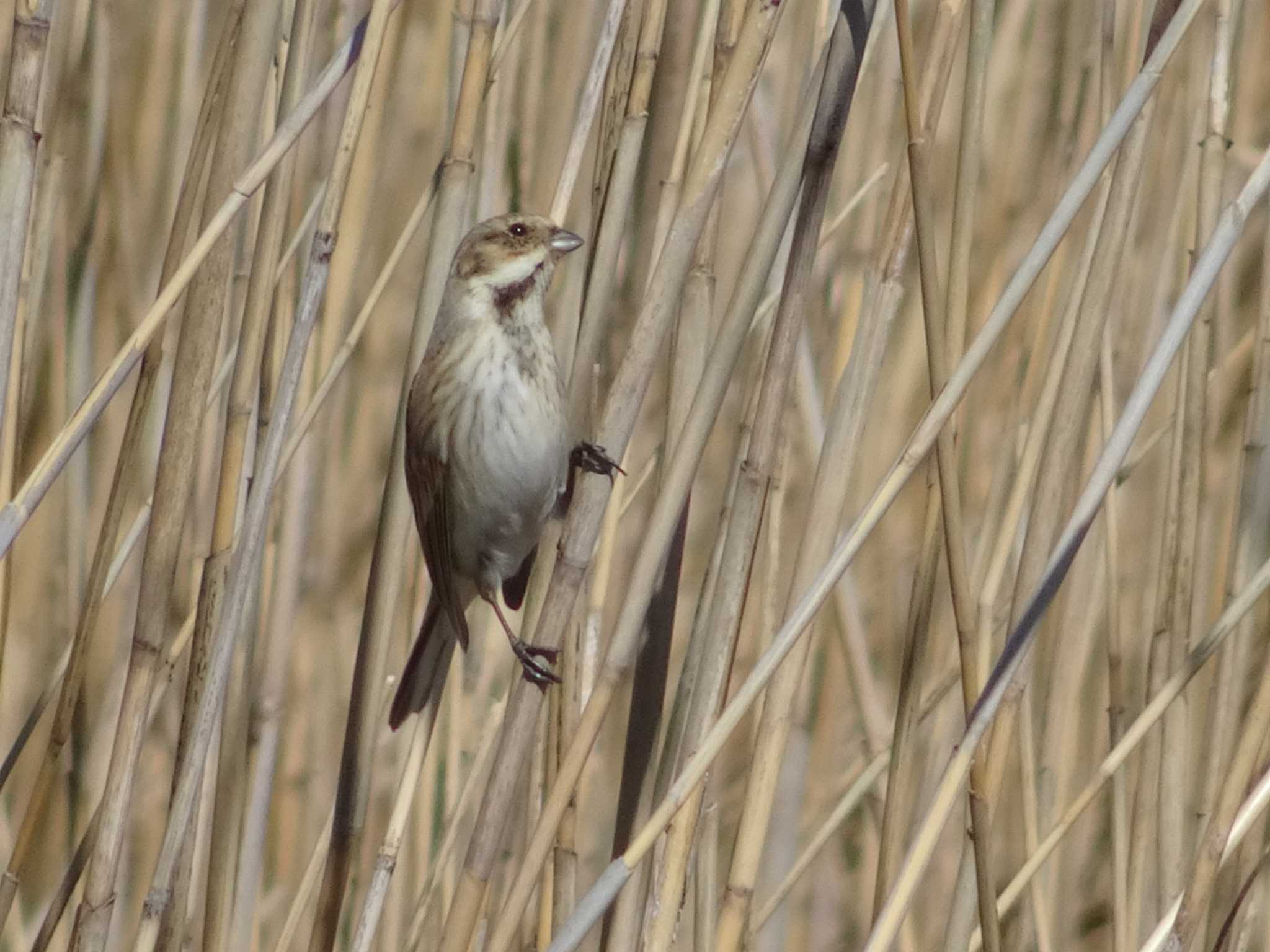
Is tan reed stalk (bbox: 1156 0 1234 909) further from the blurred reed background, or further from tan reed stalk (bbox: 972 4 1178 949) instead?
tan reed stalk (bbox: 972 4 1178 949)

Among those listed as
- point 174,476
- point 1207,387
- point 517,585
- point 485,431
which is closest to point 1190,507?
point 1207,387

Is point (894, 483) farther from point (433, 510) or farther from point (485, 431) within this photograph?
point (433, 510)

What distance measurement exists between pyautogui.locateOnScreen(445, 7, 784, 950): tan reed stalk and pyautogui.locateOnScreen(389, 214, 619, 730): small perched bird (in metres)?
0.47

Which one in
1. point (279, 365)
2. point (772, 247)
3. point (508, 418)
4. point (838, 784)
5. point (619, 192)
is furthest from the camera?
point (838, 784)

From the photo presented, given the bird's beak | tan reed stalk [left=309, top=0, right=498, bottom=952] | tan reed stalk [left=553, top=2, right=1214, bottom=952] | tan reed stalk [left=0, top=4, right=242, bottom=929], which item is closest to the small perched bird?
the bird's beak

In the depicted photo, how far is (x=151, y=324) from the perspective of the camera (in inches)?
48.7

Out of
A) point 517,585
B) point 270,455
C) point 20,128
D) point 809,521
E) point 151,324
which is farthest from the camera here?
point 517,585

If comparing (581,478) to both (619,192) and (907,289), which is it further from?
(907,289)

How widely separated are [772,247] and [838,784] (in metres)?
1.50

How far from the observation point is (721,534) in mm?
1447

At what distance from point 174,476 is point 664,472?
0.47 meters

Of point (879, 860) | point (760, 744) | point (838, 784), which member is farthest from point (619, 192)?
point (838, 784)

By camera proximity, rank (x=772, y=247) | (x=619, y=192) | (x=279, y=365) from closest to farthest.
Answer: (x=772, y=247)
(x=619, y=192)
(x=279, y=365)

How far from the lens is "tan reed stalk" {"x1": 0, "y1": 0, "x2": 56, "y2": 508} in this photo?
1.12m
